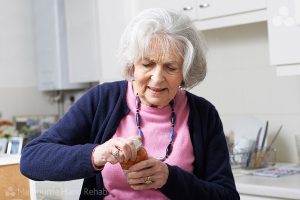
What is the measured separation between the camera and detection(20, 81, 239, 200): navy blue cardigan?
4.04ft

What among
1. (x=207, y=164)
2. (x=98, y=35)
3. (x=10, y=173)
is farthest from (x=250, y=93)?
(x=10, y=173)

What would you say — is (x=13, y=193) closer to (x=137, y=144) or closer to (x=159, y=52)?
(x=137, y=144)

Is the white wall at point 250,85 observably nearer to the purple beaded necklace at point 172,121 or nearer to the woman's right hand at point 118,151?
the purple beaded necklace at point 172,121

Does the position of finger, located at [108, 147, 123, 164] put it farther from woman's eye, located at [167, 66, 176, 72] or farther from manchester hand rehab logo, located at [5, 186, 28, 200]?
manchester hand rehab logo, located at [5, 186, 28, 200]

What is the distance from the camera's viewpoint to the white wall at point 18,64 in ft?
12.0

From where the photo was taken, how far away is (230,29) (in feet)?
9.27

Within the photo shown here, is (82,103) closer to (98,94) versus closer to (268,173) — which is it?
(98,94)

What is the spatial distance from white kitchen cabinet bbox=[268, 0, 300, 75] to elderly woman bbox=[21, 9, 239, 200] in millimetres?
935

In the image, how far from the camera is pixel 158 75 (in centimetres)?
129

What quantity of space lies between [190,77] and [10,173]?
546mm

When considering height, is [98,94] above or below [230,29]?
below

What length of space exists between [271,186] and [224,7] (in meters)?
0.89

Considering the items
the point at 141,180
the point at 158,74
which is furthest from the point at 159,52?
the point at 141,180

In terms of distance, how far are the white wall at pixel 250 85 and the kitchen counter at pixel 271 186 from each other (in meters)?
0.40
